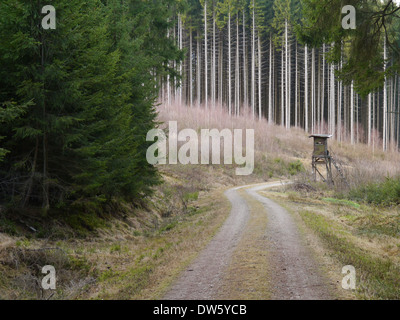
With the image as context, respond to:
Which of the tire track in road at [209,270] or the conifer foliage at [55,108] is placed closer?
the tire track in road at [209,270]

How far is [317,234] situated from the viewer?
337 inches

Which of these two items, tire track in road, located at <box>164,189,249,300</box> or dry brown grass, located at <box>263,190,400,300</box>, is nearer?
tire track in road, located at <box>164,189,249,300</box>

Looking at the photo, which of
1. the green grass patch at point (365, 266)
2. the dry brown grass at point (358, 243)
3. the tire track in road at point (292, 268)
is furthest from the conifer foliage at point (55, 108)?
the green grass patch at point (365, 266)

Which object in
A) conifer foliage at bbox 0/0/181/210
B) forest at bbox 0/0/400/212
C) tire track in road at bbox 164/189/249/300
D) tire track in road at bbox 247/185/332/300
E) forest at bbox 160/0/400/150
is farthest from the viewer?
forest at bbox 160/0/400/150

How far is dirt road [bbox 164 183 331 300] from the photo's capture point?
189 inches

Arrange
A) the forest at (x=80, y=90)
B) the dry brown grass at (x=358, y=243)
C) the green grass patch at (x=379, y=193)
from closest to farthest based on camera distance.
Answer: the dry brown grass at (x=358, y=243)
the forest at (x=80, y=90)
the green grass patch at (x=379, y=193)

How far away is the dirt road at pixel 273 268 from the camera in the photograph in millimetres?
4797

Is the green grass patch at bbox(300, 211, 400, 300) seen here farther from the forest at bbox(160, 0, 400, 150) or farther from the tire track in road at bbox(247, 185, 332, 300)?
the forest at bbox(160, 0, 400, 150)

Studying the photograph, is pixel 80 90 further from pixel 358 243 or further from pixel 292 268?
pixel 358 243

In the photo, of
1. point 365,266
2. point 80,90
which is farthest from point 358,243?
point 80,90

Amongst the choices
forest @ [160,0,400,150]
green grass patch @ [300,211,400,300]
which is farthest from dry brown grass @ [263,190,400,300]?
forest @ [160,0,400,150]

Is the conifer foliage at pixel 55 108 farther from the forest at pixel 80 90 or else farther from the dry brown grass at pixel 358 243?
the dry brown grass at pixel 358 243
